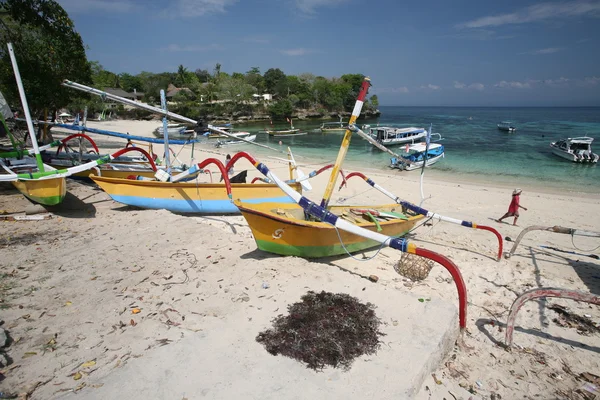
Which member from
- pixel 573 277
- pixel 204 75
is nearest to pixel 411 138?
pixel 573 277

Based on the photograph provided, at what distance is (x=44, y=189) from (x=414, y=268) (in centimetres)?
963

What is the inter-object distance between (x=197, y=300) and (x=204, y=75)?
103984 millimetres

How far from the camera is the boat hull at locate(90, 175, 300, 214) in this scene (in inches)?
361

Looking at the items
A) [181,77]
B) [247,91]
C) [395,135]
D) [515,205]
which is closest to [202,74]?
[181,77]

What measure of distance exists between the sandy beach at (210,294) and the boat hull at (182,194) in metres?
0.52

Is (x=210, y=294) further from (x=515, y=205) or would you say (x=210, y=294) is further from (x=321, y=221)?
(x=515, y=205)

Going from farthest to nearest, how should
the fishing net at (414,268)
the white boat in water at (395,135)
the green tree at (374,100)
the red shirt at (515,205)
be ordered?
the green tree at (374,100) < the white boat in water at (395,135) < the red shirt at (515,205) < the fishing net at (414,268)

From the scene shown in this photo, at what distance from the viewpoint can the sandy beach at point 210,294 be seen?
3.58 meters

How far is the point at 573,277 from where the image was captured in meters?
6.73

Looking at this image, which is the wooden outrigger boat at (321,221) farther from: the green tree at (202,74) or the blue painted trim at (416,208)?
the green tree at (202,74)

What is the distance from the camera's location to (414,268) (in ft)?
20.6

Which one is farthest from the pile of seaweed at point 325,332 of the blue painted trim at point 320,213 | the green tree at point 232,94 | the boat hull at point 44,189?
the green tree at point 232,94

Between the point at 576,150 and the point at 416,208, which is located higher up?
the point at 576,150

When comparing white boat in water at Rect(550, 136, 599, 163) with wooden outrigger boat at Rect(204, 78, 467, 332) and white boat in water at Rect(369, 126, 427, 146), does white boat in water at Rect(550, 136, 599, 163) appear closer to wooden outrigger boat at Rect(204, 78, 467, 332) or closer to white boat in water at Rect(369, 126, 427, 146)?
white boat in water at Rect(369, 126, 427, 146)
